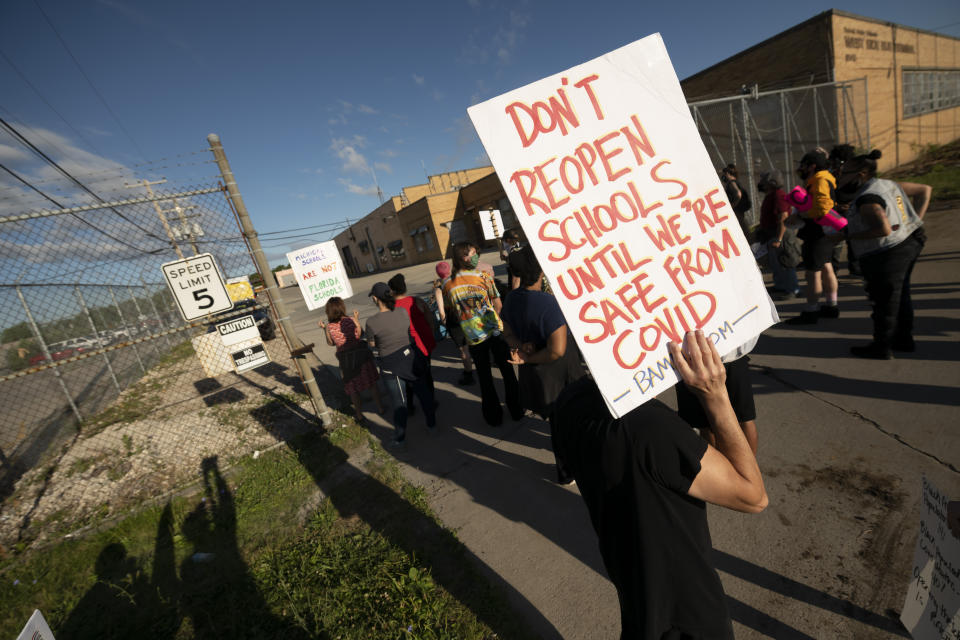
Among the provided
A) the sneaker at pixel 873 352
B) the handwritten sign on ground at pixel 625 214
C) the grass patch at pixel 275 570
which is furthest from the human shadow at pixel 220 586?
the sneaker at pixel 873 352

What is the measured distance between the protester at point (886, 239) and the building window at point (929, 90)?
2087cm

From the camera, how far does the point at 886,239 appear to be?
326 centimetres

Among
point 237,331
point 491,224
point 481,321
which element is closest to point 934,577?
point 481,321

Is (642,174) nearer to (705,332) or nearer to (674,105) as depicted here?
(674,105)

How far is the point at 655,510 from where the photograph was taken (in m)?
1.07

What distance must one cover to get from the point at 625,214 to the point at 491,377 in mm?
2919

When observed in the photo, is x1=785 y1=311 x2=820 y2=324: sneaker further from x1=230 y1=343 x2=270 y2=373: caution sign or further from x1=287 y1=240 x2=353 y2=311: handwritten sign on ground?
x1=287 y1=240 x2=353 y2=311: handwritten sign on ground

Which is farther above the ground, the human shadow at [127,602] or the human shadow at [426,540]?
the human shadow at [127,602]

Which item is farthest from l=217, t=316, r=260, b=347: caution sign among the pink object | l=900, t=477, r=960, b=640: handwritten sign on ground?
the pink object

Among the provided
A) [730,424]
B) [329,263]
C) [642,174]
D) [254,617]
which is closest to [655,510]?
[730,424]

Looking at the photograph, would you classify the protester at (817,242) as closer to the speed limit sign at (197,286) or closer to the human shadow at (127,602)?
the speed limit sign at (197,286)

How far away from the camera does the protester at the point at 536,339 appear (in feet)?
8.55

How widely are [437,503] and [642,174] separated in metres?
2.97

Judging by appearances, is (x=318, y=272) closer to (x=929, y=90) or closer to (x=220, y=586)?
(x=220, y=586)
